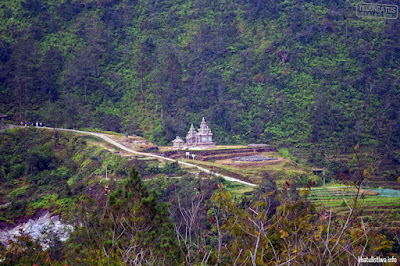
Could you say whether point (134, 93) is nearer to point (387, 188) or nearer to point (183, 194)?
point (183, 194)

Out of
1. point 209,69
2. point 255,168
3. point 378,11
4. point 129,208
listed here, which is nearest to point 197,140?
point 255,168

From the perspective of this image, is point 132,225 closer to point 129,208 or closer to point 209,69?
point 129,208

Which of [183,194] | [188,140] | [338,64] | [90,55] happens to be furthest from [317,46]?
[183,194]

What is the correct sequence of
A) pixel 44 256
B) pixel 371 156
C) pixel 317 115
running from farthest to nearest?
pixel 317 115, pixel 371 156, pixel 44 256

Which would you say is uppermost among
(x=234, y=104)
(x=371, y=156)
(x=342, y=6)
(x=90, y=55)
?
(x=342, y=6)

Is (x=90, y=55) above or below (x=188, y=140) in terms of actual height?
above

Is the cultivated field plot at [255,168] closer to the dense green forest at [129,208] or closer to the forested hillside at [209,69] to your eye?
the dense green forest at [129,208]

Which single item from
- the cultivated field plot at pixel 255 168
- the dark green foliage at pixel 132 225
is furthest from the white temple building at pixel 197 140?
the dark green foliage at pixel 132 225
